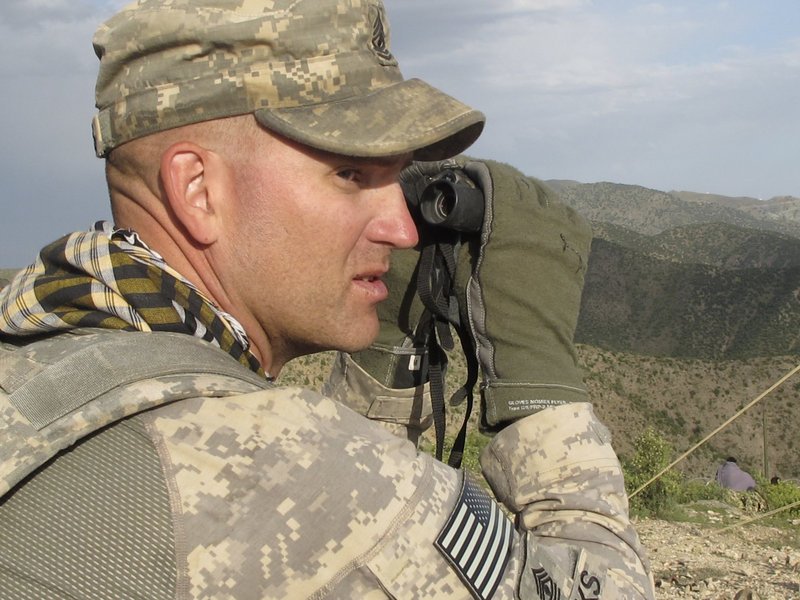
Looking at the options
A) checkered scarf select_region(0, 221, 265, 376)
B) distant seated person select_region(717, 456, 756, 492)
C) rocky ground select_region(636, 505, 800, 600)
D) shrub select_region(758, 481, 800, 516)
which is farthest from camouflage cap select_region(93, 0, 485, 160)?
distant seated person select_region(717, 456, 756, 492)

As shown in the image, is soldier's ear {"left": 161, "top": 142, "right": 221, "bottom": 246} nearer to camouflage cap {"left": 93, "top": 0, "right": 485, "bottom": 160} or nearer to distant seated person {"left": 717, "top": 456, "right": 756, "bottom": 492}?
camouflage cap {"left": 93, "top": 0, "right": 485, "bottom": 160}

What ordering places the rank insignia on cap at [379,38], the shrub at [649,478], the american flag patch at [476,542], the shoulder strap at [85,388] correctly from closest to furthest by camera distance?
1. the shoulder strap at [85,388]
2. the american flag patch at [476,542]
3. the rank insignia on cap at [379,38]
4. the shrub at [649,478]

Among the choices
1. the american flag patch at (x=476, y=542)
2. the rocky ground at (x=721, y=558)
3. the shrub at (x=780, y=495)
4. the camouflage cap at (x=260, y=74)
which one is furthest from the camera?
the shrub at (x=780, y=495)

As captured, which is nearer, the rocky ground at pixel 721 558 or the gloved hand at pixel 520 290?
the gloved hand at pixel 520 290

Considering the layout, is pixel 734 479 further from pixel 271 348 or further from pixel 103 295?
pixel 103 295

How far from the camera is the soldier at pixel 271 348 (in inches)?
39.1

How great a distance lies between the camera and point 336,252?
140 centimetres

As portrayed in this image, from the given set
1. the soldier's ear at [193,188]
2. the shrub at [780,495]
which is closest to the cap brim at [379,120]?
the soldier's ear at [193,188]

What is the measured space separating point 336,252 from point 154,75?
0.44 m

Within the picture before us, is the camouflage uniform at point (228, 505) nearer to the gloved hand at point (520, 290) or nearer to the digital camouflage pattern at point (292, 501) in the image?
the digital camouflage pattern at point (292, 501)

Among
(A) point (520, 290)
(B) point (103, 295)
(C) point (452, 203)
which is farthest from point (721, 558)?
(B) point (103, 295)

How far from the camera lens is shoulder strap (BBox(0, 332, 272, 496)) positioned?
97cm

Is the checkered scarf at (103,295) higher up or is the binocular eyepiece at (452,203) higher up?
the checkered scarf at (103,295)

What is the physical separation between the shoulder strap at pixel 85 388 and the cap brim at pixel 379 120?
0.43 metres
